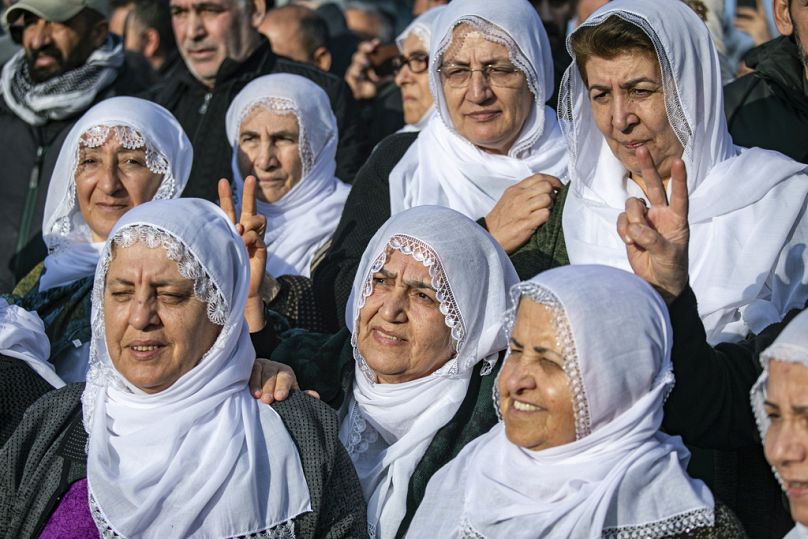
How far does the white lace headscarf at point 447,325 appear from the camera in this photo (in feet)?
16.5

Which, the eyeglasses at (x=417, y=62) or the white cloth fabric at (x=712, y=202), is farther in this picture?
the eyeglasses at (x=417, y=62)

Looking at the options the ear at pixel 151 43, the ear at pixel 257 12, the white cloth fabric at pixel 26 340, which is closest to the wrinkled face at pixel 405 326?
the white cloth fabric at pixel 26 340

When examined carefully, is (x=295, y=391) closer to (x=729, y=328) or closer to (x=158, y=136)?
(x=729, y=328)

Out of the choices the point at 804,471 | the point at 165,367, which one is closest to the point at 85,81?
the point at 165,367

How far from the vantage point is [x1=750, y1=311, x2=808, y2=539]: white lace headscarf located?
3.74 m

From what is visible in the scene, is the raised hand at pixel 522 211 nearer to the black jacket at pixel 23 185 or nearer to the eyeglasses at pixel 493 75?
the eyeglasses at pixel 493 75

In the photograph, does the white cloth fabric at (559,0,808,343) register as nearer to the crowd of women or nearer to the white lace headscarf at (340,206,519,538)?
the crowd of women

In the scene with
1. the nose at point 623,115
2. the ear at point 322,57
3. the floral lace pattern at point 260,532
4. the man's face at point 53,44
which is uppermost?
the man's face at point 53,44

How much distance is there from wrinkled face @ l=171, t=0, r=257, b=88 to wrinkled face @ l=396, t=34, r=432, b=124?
90 centimetres

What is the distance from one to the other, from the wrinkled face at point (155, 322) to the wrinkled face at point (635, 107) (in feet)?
5.15

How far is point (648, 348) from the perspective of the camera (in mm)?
4156

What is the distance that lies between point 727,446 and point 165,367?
6.04 feet

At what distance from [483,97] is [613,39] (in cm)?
110

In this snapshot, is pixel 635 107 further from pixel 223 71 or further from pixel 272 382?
pixel 223 71
